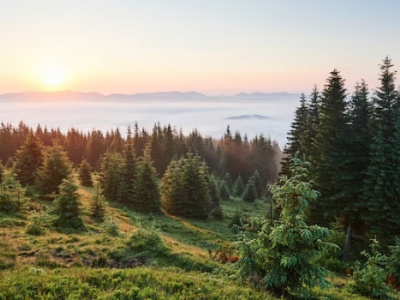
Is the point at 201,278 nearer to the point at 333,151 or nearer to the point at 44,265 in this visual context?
the point at 44,265

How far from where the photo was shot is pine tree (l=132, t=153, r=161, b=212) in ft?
148

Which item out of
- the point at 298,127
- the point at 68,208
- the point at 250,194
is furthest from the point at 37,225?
the point at 250,194

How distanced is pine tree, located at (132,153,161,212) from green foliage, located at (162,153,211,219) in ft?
12.0

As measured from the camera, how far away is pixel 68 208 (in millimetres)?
22812

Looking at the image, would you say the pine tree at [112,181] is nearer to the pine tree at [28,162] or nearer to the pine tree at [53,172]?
the pine tree at [28,162]

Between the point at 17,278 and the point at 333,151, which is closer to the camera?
the point at 17,278

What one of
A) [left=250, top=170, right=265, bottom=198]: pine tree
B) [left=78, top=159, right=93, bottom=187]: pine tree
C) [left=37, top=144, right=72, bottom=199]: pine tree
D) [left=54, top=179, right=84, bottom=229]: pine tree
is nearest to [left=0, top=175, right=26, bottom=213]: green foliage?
[left=54, top=179, right=84, bottom=229]: pine tree

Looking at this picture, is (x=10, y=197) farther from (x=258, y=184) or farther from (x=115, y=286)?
(x=258, y=184)

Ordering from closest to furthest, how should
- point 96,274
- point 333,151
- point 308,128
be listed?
point 96,274 → point 333,151 → point 308,128

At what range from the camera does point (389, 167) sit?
26.7m

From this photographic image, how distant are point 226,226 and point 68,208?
2698 cm

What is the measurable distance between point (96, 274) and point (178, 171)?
39.5m

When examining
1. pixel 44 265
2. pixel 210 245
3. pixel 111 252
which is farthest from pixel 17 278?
pixel 210 245

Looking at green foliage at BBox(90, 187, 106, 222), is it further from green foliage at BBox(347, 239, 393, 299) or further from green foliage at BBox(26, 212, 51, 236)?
green foliage at BBox(347, 239, 393, 299)
